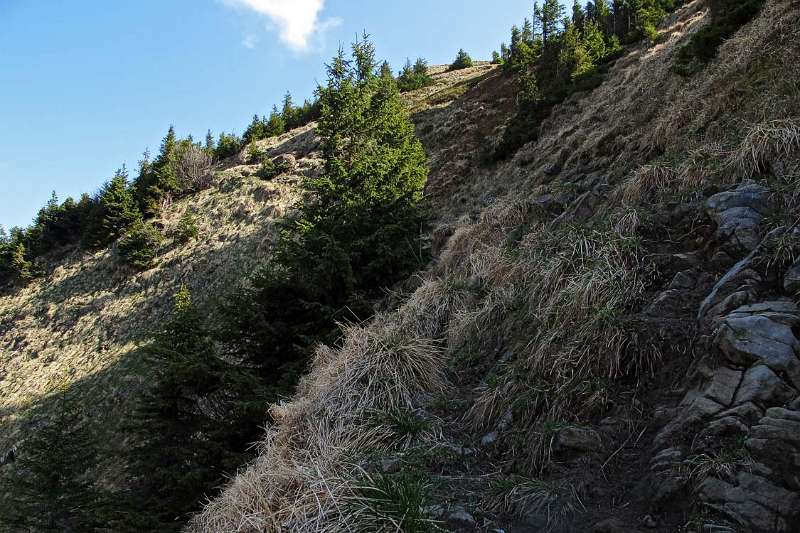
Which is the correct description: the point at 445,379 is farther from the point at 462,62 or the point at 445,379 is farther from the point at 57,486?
the point at 462,62

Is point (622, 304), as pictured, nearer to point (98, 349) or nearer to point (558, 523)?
point (558, 523)

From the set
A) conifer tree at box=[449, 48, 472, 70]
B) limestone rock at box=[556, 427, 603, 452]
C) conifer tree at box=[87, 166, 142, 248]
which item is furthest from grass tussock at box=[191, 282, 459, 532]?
conifer tree at box=[449, 48, 472, 70]

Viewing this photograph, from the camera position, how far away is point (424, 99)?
4997 centimetres

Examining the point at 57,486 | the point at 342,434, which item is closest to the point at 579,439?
the point at 342,434

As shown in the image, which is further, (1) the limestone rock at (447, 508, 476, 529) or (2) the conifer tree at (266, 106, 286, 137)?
(2) the conifer tree at (266, 106, 286, 137)

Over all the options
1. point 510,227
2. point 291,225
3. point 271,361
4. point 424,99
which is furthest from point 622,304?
point 424,99

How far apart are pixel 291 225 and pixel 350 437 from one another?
933cm

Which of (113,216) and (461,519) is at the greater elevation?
(113,216)

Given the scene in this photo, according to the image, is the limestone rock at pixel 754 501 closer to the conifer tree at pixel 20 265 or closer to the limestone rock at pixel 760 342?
the limestone rock at pixel 760 342

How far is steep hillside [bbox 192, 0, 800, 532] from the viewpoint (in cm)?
269

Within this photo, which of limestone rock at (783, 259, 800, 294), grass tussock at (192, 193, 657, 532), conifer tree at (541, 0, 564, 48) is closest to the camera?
limestone rock at (783, 259, 800, 294)

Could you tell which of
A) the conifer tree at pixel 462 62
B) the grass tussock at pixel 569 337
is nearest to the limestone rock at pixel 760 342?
the grass tussock at pixel 569 337

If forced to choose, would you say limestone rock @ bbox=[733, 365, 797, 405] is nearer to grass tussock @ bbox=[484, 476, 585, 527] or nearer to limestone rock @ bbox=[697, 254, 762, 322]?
limestone rock @ bbox=[697, 254, 762, 322]

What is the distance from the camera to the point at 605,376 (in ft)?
11.6
